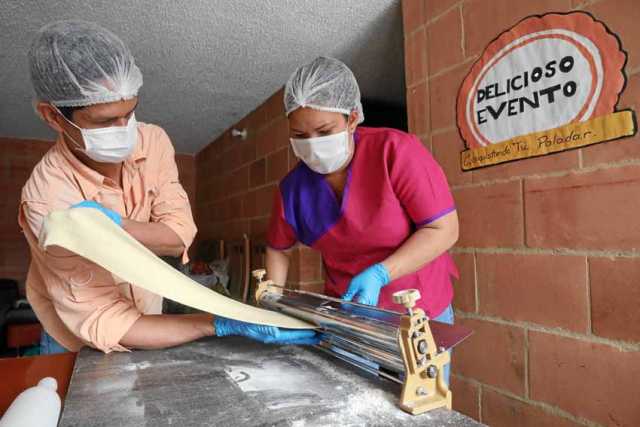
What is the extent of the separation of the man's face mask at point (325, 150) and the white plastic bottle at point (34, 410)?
0.82m

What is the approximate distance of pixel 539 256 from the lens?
4.28ft

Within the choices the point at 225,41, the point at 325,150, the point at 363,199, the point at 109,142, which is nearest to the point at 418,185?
the point at 363,199

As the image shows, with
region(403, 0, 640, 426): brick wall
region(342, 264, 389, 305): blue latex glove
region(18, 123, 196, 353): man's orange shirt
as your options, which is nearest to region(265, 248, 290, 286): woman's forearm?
region(18, 123, 196, 353): man's orange shirt

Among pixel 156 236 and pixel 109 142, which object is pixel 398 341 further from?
pixel 109 142

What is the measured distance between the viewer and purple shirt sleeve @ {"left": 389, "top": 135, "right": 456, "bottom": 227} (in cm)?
114

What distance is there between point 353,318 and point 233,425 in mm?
288

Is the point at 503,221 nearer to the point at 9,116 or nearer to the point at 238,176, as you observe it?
the point at 238,176

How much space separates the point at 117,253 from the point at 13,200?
4092mm

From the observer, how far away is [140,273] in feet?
2.62

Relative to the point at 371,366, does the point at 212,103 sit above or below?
above

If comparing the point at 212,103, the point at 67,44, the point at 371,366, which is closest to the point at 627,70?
the point at 371,366

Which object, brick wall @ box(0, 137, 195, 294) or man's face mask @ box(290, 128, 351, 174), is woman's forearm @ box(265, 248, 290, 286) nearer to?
man's face mask @ box(290, 128, 351, 174)

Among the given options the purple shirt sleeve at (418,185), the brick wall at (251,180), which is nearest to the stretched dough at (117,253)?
the purple shirt sleeve at (418,185)

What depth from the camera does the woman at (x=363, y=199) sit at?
1.14m
